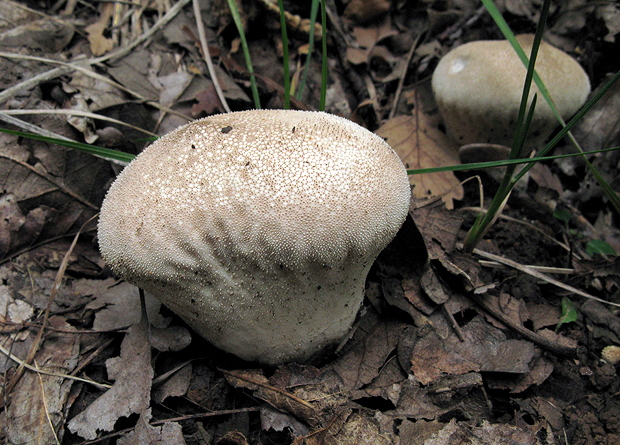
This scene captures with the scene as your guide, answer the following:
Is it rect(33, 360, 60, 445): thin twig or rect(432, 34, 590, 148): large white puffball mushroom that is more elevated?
rect(432, 34, 590, 148): large white puffball mushroom

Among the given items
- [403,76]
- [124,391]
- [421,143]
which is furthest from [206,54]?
[124,391]

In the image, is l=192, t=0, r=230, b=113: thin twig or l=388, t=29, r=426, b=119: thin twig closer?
l=192, t=0, r=230, b=113: thin twig

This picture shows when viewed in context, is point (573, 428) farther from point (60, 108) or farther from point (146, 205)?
point (60, 108)

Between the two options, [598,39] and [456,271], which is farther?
[598,39]

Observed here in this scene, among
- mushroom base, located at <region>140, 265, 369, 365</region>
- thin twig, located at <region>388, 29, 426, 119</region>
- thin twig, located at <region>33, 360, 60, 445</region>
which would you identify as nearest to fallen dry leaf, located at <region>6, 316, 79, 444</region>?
thin twig, located at <region>33, 360, 60, 445</region>

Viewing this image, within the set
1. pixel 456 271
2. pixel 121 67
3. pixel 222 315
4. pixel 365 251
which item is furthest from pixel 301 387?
pixel 121 67

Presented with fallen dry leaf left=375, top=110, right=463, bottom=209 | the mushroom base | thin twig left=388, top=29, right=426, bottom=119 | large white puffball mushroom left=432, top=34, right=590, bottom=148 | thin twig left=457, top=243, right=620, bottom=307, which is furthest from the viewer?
thin twig left=388, top=29, right=426, bottom=119

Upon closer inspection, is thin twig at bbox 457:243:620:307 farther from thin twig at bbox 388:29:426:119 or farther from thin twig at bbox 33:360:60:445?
thin twig at bbox 33:360:60:445
